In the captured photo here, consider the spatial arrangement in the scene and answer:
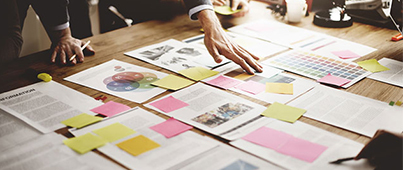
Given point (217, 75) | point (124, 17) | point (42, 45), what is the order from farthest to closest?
point (42, 45), point (124, 17), point (217, 75)

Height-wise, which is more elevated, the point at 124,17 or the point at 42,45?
the point at 124,17

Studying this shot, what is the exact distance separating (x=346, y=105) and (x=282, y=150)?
14.6 inches

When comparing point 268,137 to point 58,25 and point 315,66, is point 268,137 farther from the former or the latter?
point 58,25

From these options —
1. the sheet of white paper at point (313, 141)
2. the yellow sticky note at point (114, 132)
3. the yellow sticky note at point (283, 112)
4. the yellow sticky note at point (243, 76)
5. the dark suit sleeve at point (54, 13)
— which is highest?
the dark suit sleeve at point (54, 13)

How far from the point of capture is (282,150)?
3.32 feet

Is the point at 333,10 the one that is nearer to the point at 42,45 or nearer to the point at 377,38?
the point at 377,38

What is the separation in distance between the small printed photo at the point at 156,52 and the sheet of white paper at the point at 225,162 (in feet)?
2.41

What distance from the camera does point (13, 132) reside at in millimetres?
1104

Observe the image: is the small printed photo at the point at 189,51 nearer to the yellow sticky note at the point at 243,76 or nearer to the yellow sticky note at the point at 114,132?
the yellow sticky note at the point at 243,76

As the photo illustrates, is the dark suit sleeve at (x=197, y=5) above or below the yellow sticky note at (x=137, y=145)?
above

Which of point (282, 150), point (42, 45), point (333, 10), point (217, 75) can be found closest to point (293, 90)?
point (217, 75)

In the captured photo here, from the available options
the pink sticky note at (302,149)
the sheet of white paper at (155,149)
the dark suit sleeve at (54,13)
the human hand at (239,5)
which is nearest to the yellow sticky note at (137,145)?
the sheet of white paper at (155,149)

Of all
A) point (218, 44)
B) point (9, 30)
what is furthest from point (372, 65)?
point (9, 30)

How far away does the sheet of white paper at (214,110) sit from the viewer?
1137mm
